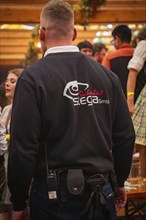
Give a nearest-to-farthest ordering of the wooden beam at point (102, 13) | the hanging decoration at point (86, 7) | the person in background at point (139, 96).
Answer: the person in background at point (139, 96)
the hanging decoration at point (86, 7)
the wooden beam at point (102, 13)

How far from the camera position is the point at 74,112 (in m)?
1.91

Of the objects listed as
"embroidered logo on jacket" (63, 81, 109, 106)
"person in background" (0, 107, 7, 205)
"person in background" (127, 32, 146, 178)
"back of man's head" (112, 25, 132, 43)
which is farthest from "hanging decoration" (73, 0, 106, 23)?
"embroidered logo on jacket" (63, 81, 109, 106)

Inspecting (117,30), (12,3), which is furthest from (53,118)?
(12,3)

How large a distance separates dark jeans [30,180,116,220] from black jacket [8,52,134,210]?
50 millimetres

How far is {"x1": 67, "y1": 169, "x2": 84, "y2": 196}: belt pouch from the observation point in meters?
1.85

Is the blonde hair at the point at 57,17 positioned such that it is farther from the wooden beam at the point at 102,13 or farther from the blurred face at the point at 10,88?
the wooden beam at the point at 102,13

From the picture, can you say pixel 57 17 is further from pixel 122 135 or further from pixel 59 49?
pixel 122 135

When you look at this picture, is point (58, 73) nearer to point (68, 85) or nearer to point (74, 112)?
point (68, 85)

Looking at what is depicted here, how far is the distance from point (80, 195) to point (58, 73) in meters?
0.56

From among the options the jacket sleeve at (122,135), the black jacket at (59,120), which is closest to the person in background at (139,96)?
the jacket sleeve at (122,135)

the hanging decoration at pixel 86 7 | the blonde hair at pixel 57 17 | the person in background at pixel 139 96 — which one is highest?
the blonde hair at pixel 57 17

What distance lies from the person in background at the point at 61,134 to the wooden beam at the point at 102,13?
413cm

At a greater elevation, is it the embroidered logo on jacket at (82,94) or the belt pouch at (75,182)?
the embroidered logo on jacket at (82,94)

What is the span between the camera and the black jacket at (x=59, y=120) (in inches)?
72.7
